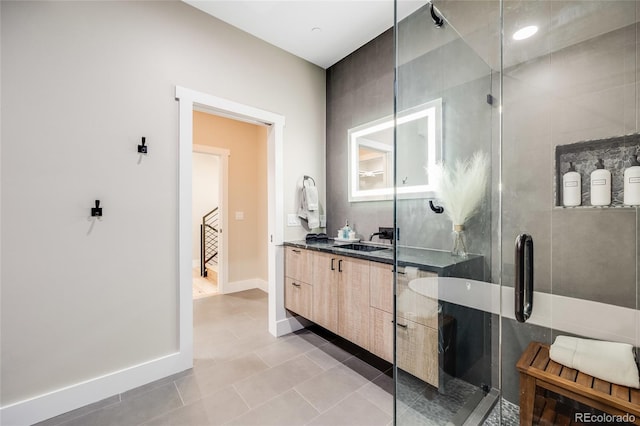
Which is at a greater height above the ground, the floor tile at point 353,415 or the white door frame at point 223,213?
the white door frame at point 223,213

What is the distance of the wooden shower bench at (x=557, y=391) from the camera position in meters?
1.06

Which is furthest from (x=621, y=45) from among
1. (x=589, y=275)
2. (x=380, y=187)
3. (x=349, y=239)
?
(x=349, y=239)

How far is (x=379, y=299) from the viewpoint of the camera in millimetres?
1839

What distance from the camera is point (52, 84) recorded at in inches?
64.4

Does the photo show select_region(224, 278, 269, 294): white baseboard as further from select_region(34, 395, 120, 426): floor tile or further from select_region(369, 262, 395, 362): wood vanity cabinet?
select_region(369, 262, 395, 362): wood vanity cabinet

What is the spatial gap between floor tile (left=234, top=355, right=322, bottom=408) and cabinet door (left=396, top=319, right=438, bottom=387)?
2.85 ft

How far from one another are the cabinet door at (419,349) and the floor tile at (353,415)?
1.26ft

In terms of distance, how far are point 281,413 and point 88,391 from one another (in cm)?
129

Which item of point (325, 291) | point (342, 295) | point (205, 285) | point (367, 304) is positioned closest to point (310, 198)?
point (325, 291)

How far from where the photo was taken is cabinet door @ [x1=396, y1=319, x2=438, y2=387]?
4.81 ft

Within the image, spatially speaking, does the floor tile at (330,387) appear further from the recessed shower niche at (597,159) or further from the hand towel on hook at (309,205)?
the recessed shower niche at (597,159)

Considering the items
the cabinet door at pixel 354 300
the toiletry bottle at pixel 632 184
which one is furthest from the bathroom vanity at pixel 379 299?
the toiletry bottle at pixel 632 184

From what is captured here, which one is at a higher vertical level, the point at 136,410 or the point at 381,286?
the point at 381,286

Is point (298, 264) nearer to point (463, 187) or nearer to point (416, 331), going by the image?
point (416, 331)
